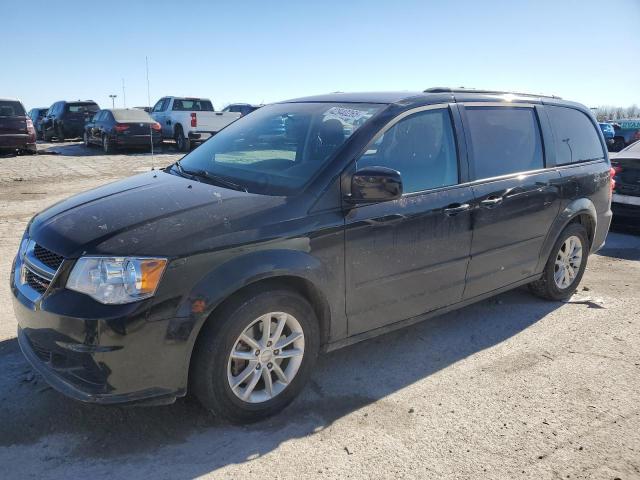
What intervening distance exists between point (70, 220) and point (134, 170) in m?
11.6

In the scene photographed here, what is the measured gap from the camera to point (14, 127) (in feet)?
54.0

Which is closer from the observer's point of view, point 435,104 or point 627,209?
point 435,104

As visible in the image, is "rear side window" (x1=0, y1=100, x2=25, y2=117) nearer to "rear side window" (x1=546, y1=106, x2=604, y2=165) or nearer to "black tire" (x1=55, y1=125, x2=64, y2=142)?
"black tire" (x1=55, y1=125, x2=64, y2=142)

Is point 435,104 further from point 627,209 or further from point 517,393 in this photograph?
point 627,209

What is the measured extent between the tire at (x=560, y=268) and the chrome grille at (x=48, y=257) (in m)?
3.94

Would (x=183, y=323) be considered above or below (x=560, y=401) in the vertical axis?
above

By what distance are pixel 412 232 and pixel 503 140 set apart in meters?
1.34

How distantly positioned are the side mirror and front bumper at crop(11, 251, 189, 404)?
50.2 inches

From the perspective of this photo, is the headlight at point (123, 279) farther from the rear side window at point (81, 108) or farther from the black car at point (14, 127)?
the rear side window at point (81, 108)

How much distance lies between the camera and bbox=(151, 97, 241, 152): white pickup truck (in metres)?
18.4

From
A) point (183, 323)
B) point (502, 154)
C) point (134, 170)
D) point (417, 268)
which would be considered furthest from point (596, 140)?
point (134, 170)

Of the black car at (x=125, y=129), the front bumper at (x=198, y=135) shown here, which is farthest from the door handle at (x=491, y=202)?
the black car at (x=125, y=129)

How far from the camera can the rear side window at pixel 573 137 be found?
4828mm

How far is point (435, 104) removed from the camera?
3840 mm
